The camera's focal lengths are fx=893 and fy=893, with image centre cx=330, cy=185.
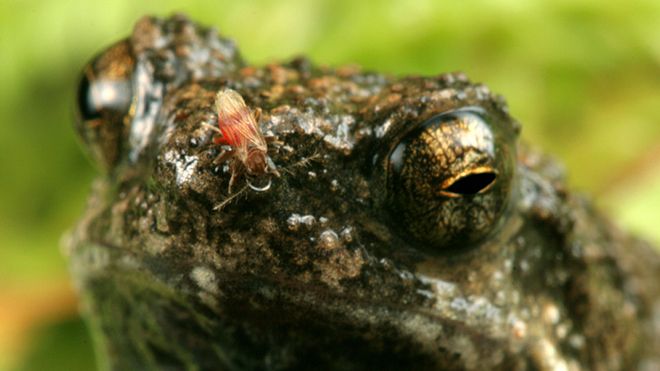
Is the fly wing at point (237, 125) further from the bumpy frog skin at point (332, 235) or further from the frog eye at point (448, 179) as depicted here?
the frog eye at point (448, 179)

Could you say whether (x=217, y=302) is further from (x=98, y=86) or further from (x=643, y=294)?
(x=643, y=294)

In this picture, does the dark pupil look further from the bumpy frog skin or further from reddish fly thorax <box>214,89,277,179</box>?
reddish fly thorax <box>214,89,277,179</box>

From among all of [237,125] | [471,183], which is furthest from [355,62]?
[237,125]

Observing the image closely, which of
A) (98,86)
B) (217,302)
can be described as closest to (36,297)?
(98,86)

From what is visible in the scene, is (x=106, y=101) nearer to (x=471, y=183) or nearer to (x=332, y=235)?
(x=332, y=235)

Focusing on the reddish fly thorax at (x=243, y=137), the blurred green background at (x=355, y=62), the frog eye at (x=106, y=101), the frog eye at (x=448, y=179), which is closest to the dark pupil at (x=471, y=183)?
the frog eye at (x=448, y=179)
